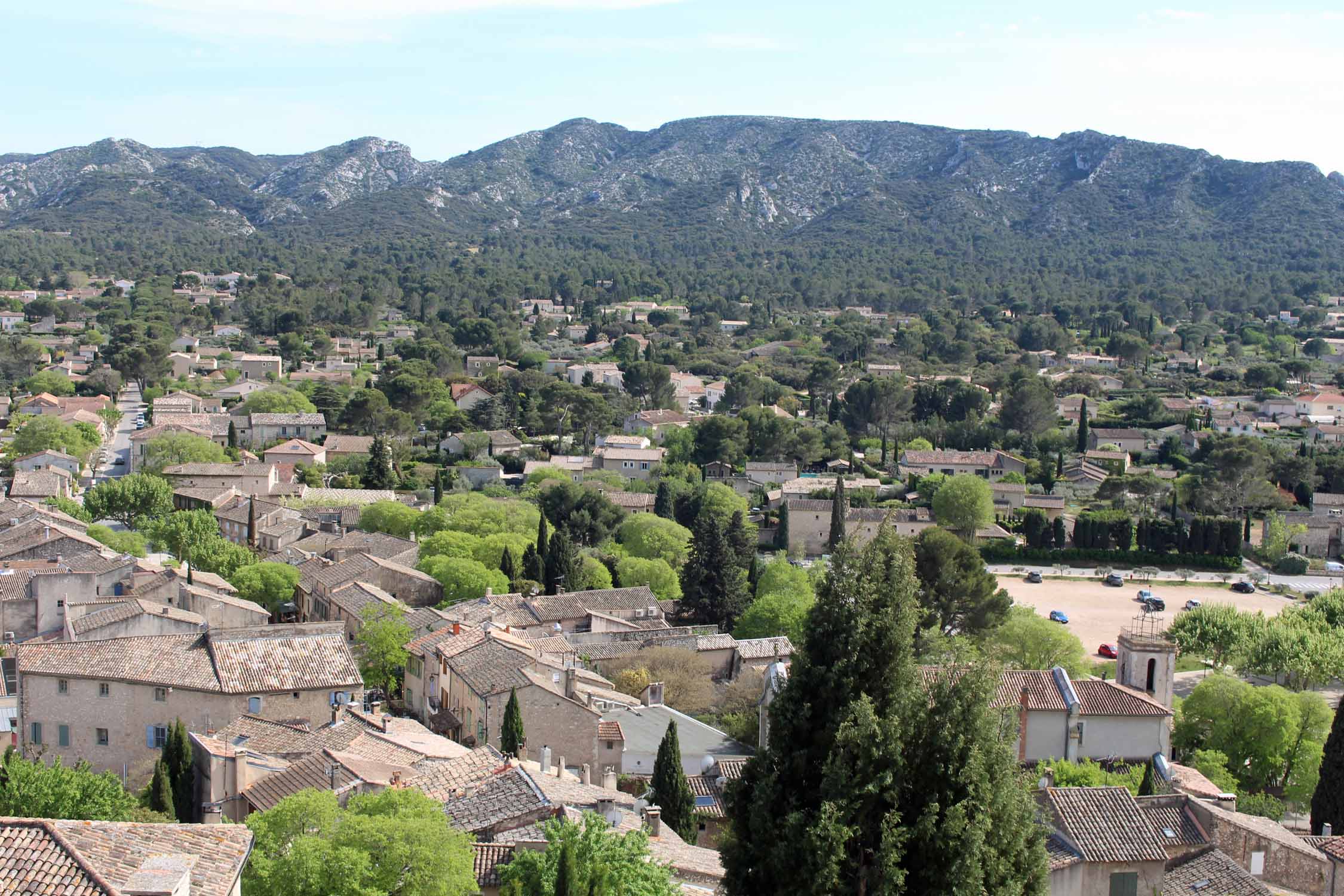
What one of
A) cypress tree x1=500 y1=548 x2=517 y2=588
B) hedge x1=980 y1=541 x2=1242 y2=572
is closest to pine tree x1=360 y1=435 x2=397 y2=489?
cypress tree x1=500 y1=548 x2=517 y2=588

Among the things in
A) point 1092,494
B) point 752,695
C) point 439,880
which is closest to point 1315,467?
point 1092,494

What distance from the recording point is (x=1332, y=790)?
24141mm

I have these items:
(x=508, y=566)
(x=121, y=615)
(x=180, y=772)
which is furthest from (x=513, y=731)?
(x=508, y=566)

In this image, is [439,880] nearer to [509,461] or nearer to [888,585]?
[888,585]

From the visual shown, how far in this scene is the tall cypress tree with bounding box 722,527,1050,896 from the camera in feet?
34.0

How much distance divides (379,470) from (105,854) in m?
51.7

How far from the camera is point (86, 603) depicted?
3034 cm

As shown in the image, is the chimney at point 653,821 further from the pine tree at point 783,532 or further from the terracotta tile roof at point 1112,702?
the pine tree at point 783,532

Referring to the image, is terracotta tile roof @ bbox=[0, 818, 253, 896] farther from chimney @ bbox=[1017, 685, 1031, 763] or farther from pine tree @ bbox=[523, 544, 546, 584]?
pine tree @ bbox=[523, 544, 546, 584]

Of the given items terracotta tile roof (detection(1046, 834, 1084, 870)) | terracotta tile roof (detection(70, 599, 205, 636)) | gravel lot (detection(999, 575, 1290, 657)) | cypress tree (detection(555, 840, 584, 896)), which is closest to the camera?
cypress tree (detection(555, 840, 584, 896))

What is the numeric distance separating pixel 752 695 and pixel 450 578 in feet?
42.3

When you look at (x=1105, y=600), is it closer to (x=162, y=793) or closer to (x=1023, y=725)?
(x=1023, y=725)

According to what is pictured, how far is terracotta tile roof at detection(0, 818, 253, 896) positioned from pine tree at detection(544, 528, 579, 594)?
30.6 m

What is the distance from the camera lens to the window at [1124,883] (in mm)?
17016
